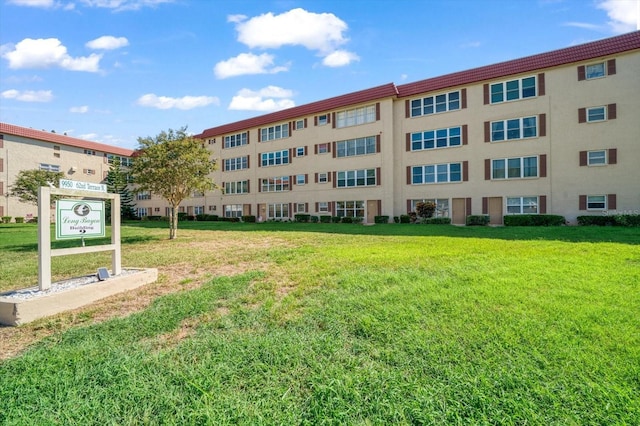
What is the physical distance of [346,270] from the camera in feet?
22.5

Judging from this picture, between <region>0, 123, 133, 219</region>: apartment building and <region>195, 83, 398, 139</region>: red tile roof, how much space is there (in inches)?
635

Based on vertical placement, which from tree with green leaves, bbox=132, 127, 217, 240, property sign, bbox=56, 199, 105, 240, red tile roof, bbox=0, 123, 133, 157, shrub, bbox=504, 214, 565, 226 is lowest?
shrub, bbox=504, 214, 565, 226

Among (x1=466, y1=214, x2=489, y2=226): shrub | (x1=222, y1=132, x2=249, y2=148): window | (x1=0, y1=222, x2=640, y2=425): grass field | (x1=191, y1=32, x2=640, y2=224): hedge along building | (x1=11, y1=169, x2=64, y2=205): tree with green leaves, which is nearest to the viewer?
(x1=0, y1=222, x2=640, y2=425): grass field

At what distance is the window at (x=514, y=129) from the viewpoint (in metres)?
22.1

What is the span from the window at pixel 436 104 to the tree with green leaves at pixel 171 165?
1797 cm

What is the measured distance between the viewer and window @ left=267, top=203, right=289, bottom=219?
34.0 metres

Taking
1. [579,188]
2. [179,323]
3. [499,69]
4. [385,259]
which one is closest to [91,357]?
[179,323]

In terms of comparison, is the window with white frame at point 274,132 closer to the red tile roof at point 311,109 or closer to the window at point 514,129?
the red tile roof at point 311,109

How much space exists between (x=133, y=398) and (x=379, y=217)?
80.7ft

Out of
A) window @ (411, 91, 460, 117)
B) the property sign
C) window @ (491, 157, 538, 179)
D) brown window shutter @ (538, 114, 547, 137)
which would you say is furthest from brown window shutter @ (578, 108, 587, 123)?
the property sign

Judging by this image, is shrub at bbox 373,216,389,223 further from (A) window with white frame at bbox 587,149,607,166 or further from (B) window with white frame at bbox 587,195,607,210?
(A) window with white frame at bbox 587,149,607,166

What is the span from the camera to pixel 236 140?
1526 inches

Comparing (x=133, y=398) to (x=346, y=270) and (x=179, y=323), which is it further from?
(x=346, y=270)

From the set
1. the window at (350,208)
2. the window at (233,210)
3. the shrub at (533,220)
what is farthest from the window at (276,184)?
the shrub at (533,220)
